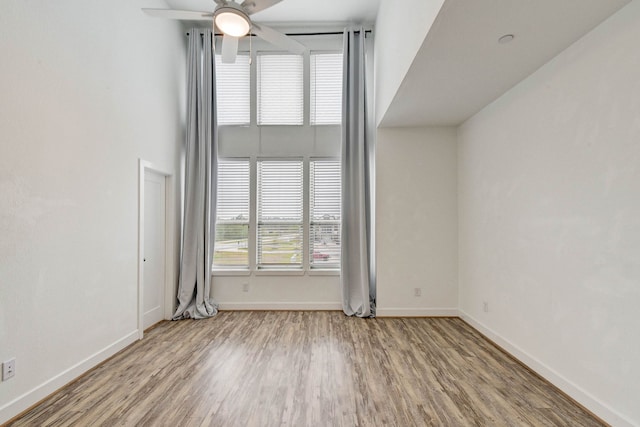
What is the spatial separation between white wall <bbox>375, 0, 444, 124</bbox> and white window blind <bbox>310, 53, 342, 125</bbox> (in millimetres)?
628

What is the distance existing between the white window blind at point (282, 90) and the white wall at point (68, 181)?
59.7 inches

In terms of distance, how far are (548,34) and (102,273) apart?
4.10m

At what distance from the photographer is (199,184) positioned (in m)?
4.10

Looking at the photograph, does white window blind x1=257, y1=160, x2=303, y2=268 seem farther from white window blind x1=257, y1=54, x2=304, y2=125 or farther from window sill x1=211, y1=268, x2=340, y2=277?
white window blind x1=257, y1=54, x2=304, y2=125

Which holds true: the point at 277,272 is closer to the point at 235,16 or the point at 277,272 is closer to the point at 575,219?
the point at 235,16

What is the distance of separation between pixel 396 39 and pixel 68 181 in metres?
3.20

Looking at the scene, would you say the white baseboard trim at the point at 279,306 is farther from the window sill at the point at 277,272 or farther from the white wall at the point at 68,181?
the white wall at the point at 68,181

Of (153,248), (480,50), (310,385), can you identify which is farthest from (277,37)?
(310,385)

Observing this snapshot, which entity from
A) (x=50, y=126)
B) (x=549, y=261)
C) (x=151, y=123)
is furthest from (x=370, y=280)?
(x=50, y=126)

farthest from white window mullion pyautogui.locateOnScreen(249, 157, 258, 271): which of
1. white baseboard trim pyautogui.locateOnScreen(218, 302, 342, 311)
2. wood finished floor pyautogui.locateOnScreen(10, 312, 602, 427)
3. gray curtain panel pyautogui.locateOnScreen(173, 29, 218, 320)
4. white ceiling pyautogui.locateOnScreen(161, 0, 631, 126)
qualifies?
white ceiling pyautogui.locateOnScreen(161, 0, 631, 126)

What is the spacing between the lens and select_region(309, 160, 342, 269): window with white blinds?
172 inches

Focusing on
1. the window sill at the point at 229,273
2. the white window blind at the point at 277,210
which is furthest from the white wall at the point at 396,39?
the window sill at the point at 229,273

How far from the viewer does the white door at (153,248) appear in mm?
3609

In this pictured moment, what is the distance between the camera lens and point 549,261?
2.38 metres
